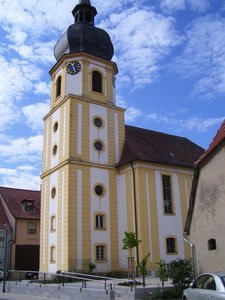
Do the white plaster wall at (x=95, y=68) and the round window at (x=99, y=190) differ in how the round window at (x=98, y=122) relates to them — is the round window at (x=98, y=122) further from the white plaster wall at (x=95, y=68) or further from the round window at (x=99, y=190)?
the round window at (x=99, y=190)

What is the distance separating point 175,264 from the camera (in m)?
16.3

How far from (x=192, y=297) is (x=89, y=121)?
22053 millimetres

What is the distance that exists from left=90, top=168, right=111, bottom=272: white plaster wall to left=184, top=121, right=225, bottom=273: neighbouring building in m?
12.8

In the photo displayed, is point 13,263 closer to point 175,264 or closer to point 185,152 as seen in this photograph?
point 185,152

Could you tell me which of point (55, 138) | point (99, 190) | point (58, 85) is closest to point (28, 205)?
point (55, 138)

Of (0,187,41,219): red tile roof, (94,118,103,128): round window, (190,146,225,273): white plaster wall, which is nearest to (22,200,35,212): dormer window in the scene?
(0,187,41,219): red tile roof

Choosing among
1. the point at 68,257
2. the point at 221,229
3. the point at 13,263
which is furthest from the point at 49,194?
the point at 221,229

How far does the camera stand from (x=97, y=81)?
33625 mm

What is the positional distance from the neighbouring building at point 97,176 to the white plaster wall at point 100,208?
7 cm

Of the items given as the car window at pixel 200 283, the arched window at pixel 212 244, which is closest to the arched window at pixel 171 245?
the arched window at pixel 212 244

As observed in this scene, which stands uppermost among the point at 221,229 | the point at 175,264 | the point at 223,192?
the point at 223,192

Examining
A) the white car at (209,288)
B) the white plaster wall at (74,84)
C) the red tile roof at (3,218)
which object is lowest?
the white car at (209,288)

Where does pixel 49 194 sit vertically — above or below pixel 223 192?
above

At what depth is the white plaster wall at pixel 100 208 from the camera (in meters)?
28.3
